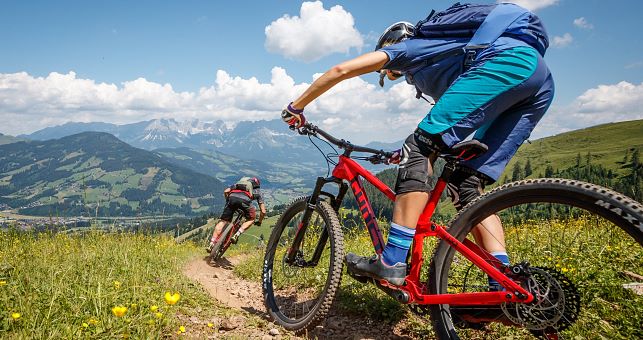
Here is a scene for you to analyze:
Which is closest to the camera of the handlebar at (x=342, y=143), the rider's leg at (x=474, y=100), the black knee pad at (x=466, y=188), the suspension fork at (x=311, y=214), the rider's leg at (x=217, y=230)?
the rider's leg at (x=474, y=100)

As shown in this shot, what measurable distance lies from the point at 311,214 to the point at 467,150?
7.31 feet

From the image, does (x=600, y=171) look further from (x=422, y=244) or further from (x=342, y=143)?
(x=422, y=244)

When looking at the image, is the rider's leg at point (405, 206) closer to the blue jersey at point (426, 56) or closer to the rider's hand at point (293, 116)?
the blue jersey at point (426, 56)

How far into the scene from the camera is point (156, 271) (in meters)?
5.19

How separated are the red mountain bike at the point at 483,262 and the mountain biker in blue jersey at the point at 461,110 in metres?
0.15

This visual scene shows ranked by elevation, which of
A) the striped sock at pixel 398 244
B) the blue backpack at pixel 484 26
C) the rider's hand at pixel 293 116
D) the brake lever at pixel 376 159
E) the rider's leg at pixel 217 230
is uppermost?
the blue backpack at pixel 484 26

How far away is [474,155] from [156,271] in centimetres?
447

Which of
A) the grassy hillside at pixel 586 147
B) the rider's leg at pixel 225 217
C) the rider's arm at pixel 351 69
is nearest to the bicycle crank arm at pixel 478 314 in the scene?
the rider's arm at pixel 351 69

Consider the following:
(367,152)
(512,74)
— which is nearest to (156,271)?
(367,152)

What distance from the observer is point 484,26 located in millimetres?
2873

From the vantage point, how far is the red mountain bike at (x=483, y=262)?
8.05ft

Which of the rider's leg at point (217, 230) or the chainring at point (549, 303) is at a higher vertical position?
the chainring at point (549, 303)

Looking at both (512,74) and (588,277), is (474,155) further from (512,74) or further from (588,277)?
(588,277)

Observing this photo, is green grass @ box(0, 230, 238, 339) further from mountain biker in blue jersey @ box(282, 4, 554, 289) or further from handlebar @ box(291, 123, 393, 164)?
handlebar @ box(291, 123, 393, 164)
